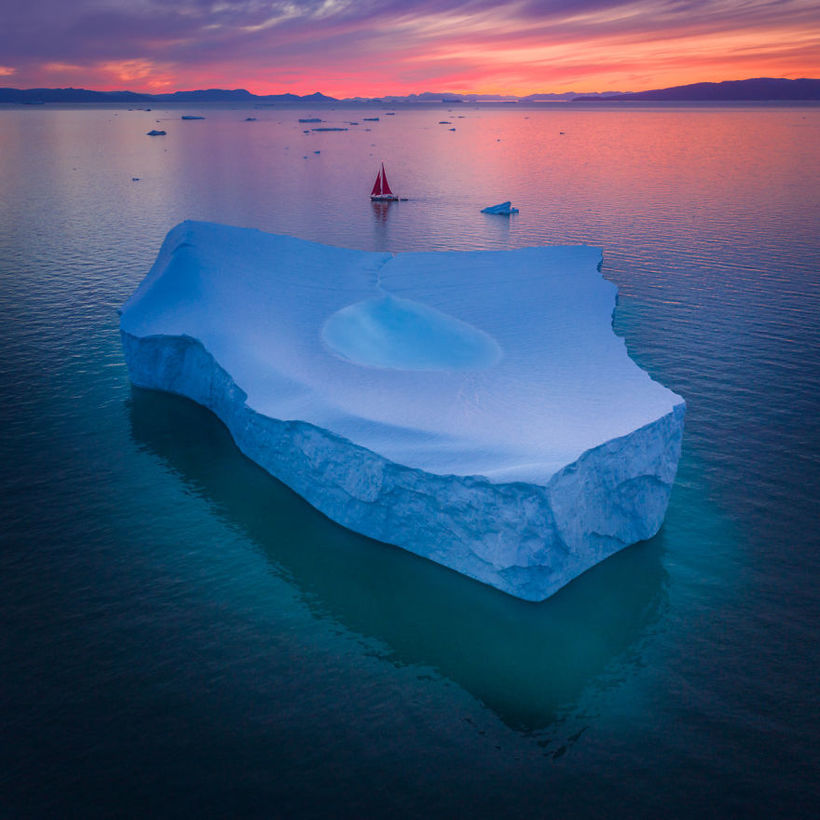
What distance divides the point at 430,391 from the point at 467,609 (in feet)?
19.9

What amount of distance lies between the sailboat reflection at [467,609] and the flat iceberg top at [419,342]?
2.61 meters

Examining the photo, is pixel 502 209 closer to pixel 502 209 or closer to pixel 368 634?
pixel 502 209

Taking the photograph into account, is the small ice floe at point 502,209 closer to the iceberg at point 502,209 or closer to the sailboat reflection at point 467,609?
the iceberg at point 502,209

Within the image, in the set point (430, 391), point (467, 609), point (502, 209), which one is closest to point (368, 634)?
point (467, 609)

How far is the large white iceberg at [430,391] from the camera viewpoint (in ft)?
42.2

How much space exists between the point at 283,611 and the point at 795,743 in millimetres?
9260

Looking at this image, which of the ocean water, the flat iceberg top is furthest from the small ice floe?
the ocean water

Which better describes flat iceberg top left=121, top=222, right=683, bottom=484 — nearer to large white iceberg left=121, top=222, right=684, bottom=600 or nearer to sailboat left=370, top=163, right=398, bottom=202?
large white iceberg left=121, top=222, right=684, bottom=600

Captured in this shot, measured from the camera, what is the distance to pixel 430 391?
16844 mm

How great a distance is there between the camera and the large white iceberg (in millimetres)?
12875

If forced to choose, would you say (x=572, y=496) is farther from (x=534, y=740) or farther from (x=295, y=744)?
(x=295, y=744)

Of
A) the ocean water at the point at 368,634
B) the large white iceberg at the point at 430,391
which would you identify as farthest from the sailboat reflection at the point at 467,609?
the large white iceberg at the point at 430,391

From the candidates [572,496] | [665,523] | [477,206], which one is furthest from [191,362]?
[477,206]

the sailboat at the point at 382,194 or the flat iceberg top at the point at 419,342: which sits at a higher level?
the sailboat at the point at 382,194
